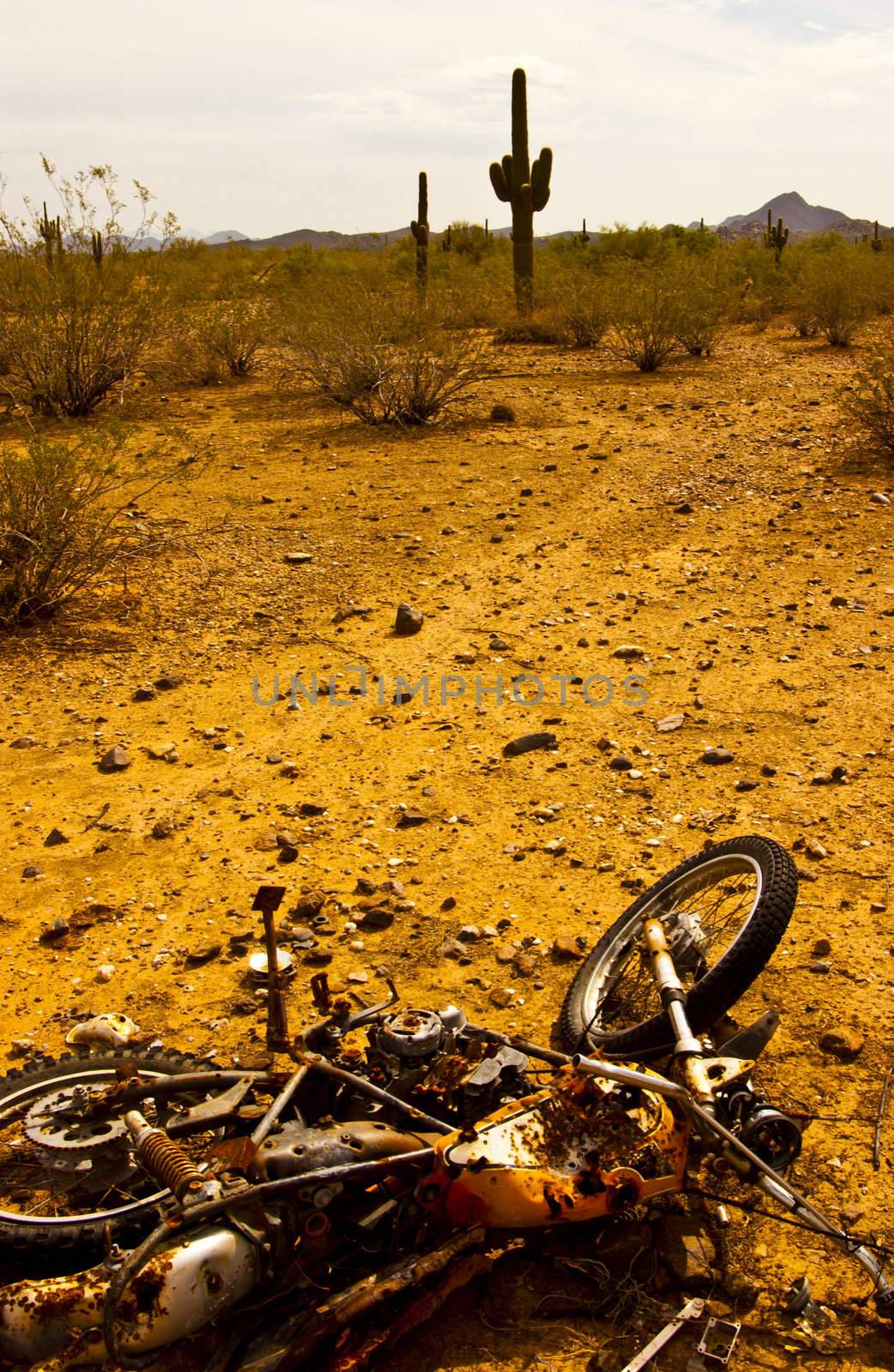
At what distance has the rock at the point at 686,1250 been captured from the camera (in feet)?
8.18

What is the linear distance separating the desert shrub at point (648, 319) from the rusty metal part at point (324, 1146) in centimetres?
1173

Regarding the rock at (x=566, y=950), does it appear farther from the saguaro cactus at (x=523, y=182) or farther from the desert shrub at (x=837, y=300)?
the saguaro cactus at (x=523, y=182)

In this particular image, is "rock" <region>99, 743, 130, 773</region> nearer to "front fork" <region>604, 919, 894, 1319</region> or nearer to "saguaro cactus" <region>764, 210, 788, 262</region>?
"front fork" <region>604, 919, 894, 1319</region>

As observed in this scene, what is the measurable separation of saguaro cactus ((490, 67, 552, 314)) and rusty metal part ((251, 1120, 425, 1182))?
55.4 ft

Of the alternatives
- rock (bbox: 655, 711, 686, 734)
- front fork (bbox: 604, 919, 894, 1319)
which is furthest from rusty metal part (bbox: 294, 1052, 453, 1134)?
rock (bbox: 655, 711, 686, 734)

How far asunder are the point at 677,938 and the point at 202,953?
5.09 ft

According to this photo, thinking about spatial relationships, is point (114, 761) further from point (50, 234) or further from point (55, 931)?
point (50, 234)

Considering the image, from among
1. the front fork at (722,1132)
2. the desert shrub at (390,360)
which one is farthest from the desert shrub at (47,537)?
the front fork at (722,1132)

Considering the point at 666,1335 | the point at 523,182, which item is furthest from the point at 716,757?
the point at 523,182

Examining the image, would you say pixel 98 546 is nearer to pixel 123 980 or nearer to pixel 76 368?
pixel 123 980

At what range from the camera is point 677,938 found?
3.25 meters

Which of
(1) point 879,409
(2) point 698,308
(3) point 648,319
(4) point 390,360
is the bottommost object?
(1) point 879,409

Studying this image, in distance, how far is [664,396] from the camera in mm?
11594

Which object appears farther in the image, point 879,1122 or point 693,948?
point 693,948
